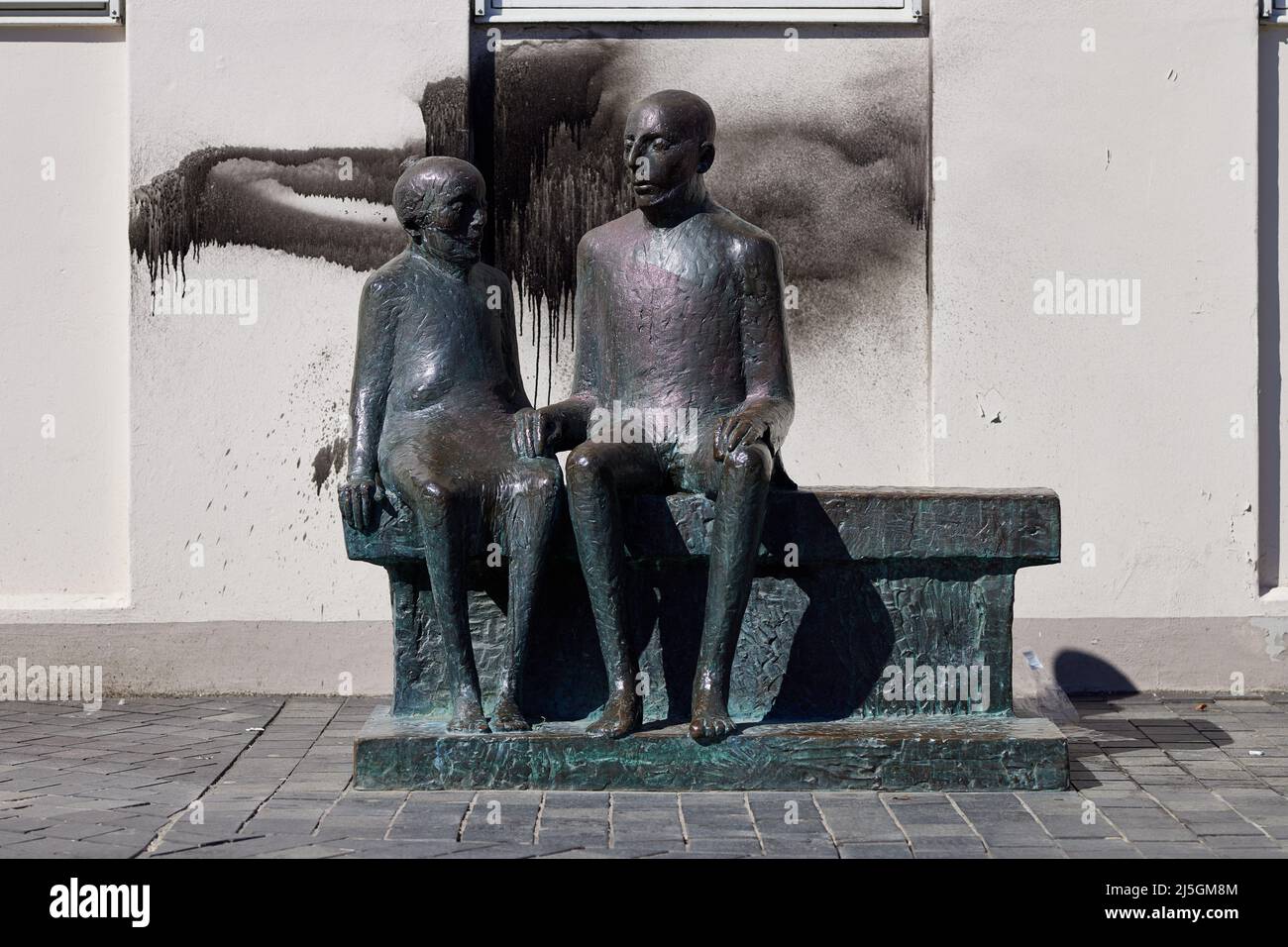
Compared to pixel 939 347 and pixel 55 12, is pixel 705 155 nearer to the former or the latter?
pixel 939 347

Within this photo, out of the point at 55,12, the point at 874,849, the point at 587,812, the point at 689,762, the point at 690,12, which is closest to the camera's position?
the point at 874,849

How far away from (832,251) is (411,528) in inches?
117

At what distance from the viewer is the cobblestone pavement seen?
4492mm

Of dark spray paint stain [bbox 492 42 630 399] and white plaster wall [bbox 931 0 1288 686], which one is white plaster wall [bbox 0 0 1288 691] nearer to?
white plaster wall [bbox 931 0 1288 686]

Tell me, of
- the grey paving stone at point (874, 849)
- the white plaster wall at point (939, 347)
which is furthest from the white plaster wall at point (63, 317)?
the grey paving stone at point (874, 849)

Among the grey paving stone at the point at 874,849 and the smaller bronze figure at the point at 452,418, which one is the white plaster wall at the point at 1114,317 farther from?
the grey paving stone at the point at 874,849

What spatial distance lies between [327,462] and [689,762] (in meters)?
2.93

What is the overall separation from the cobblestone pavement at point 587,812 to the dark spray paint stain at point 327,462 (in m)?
1.48

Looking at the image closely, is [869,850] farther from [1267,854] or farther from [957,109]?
[957,109]

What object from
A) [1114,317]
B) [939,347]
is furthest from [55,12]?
[1114,317]

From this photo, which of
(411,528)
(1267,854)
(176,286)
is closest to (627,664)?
(411,528)

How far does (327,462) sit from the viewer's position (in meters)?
7.46

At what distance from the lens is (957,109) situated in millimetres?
7438

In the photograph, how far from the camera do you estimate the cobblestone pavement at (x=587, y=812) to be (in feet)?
14.7
